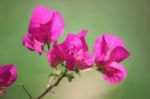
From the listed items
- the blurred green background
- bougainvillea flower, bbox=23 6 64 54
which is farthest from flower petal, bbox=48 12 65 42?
the blurred green background

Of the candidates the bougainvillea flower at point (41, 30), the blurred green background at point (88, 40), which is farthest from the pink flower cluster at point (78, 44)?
the blurred green background at point (88, 40)

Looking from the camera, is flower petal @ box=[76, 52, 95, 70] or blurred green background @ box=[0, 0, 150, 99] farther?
blurred green background @ box=[0, 0, 150, 99]

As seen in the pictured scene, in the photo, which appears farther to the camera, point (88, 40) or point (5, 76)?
point (88, 40)

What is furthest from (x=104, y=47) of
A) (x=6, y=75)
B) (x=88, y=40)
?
(x=88, y=40)

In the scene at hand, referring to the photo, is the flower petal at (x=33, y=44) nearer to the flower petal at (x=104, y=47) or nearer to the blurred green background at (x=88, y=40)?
the flower petal at (x=104, y=47)

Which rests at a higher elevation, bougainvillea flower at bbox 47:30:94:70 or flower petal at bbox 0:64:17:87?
bougainvillea flower at bbox 47:30:94:70

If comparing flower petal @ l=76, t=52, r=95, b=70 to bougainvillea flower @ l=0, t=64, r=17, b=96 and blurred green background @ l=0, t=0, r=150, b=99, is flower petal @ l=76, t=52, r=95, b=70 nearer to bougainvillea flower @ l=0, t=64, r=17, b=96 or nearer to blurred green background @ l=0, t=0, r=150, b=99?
bougainvillea flower @ l=0, t=64, r=17, b=96

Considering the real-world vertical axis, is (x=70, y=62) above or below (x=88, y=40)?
above

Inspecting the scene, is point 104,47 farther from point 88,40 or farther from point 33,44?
point 88,40

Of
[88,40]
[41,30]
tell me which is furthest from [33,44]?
[88,40]
